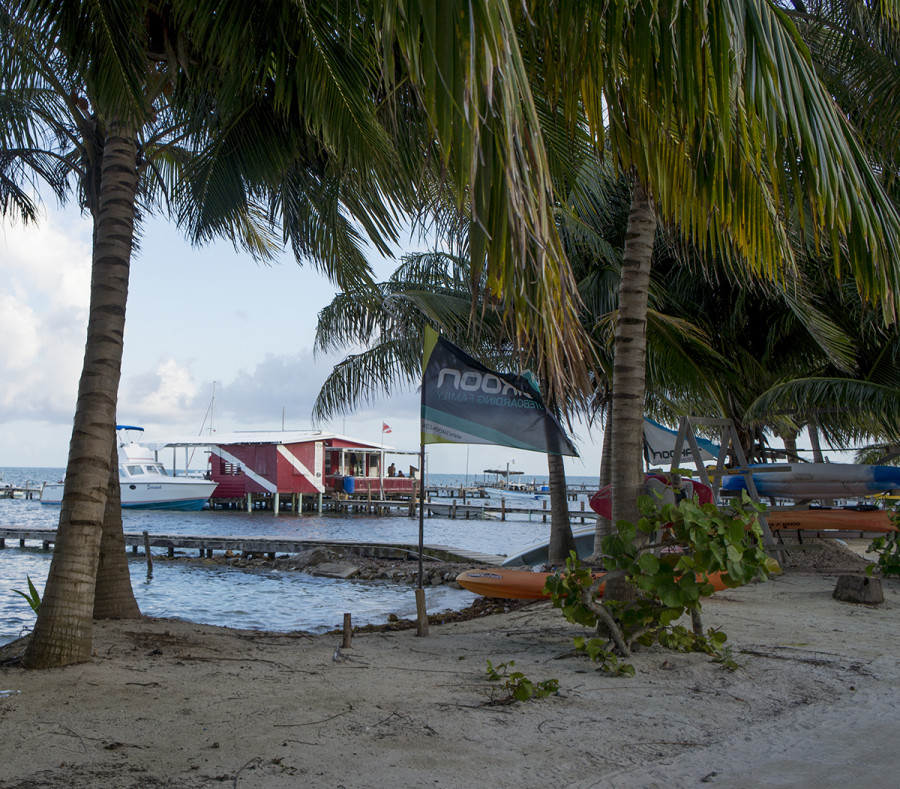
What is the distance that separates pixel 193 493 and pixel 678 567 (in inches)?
1777

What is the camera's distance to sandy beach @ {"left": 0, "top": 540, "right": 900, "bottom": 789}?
133 inches

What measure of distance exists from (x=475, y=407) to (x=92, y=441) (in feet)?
11.3

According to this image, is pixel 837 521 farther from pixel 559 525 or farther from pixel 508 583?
pixel 508 583

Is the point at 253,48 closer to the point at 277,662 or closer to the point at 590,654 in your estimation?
the point at 277,662

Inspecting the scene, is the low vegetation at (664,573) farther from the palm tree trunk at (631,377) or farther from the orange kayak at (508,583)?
the orange kayak at (508,583)

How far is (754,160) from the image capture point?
327cm

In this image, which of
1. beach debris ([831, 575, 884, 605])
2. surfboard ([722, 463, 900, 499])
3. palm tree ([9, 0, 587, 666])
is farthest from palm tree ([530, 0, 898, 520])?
surfboard ([722, 463, 900, 499])

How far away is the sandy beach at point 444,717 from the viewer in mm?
3369

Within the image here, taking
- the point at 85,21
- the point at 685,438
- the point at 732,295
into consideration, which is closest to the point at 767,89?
the point at 85,21

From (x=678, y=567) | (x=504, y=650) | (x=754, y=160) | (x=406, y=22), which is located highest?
(x=754, y=160)

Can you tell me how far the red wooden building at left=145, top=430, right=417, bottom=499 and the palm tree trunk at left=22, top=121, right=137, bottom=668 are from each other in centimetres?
3957

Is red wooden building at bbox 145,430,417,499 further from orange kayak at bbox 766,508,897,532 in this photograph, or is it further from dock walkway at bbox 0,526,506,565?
orange kayak at bbox 766,508,897,532

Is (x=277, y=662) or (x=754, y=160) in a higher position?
(x=754, y=160)

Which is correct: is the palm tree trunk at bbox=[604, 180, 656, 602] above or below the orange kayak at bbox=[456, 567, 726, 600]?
above
